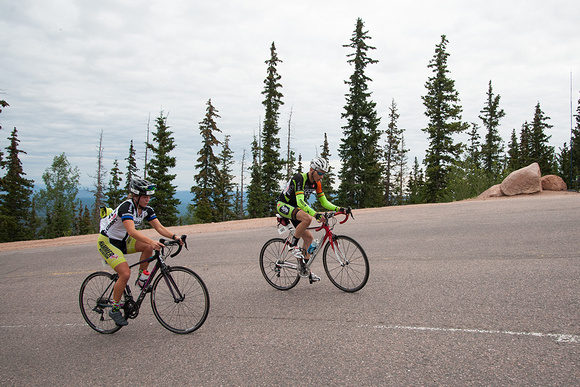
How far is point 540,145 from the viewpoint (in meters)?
55.6

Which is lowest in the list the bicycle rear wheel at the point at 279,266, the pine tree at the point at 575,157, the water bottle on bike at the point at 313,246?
the bicycle rear wheel at the point at 279,266

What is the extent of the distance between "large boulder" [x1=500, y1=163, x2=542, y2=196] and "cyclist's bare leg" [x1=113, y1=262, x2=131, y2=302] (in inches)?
903

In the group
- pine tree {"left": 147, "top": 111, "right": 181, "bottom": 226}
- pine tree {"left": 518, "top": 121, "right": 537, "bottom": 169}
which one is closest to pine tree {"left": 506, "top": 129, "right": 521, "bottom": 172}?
pine tree {"left": 518, "top": 121, "right": 537, "bottom": 169}

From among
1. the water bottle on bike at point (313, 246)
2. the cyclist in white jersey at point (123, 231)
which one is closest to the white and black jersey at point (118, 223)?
the cyclist in white jersey at point (123, 231)

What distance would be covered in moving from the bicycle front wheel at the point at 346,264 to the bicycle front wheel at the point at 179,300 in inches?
84.2

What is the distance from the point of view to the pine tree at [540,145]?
54.3m

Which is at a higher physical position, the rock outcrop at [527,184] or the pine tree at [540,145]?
the pine tree at [540,145]

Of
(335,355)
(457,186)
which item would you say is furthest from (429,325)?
(457,186)

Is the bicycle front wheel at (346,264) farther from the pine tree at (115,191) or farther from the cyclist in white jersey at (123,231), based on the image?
the pine tree at (115,191)

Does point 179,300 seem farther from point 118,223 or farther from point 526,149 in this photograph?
point 526,149

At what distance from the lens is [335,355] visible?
371cm

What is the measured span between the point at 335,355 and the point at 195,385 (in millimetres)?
1431

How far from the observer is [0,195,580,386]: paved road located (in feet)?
11.1

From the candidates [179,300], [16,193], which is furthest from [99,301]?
[16,193]
